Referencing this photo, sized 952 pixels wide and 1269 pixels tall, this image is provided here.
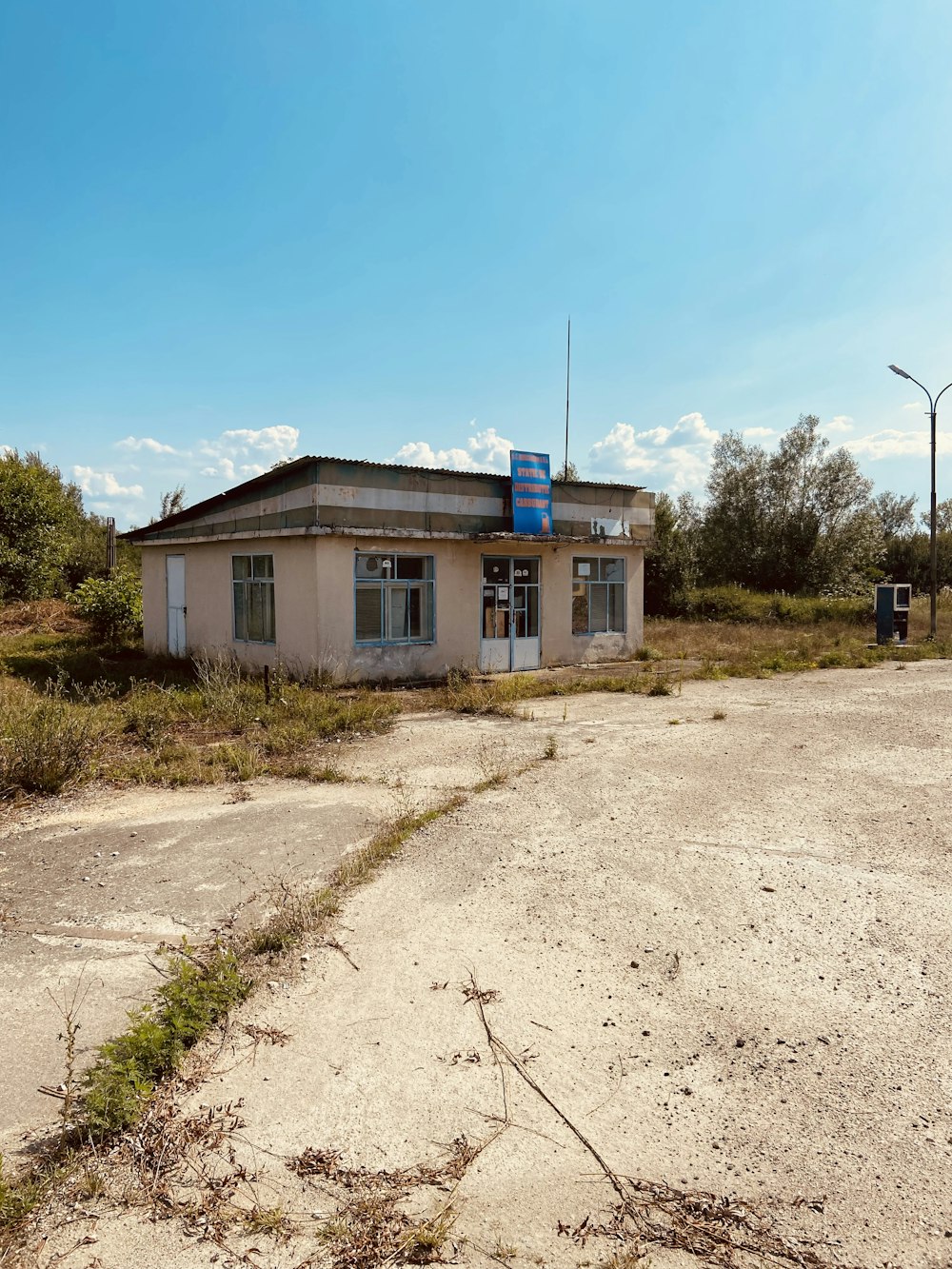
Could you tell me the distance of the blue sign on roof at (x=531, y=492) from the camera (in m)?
15.8

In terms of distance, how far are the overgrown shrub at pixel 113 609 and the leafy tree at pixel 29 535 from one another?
22.9 ft

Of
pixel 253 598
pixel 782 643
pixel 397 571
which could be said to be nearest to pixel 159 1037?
pixel 397 571

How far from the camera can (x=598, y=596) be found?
1833cm

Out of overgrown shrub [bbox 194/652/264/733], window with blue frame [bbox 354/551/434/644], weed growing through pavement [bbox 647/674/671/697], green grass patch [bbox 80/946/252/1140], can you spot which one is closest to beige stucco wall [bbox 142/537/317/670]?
window with blue frame [bbox 354/551/434/644]

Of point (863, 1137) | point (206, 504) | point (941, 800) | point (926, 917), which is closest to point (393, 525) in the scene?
point (206, 504)

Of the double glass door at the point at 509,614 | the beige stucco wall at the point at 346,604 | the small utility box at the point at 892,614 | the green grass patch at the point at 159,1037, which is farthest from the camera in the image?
the small utility box at the point at 892,614

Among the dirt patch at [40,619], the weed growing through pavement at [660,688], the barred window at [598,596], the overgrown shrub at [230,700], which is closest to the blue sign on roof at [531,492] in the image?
the barred window at [598,596]

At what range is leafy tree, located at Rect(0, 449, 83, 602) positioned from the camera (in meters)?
26.7

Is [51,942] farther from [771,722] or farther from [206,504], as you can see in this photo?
[206,504]

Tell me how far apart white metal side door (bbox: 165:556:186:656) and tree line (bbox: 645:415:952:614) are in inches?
763

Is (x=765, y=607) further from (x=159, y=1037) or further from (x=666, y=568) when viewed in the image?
(x=159, y=1037)

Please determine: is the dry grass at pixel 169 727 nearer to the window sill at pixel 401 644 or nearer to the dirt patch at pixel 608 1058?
the window sill at pixel 401 644

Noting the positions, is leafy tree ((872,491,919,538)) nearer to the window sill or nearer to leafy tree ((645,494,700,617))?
leafy tree ((645,494,700,617))

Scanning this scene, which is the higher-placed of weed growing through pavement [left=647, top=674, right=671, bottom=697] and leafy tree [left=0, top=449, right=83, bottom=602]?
leafy tree [left=0, top=449, right=83, bottom=602]
